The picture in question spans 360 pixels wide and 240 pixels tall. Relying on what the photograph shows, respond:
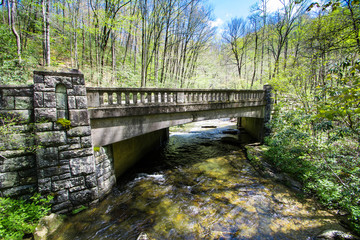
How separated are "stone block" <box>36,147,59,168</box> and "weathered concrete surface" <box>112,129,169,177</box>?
64.8 inches

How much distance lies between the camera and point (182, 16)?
1264cm

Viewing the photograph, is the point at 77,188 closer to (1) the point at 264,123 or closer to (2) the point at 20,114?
(2) the point at 20,114

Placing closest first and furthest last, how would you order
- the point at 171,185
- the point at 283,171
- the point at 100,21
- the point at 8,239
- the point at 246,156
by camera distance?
the point at 8,239, the point at 171,185, the point at 283,171, the point at 246,156, the point at 100,21

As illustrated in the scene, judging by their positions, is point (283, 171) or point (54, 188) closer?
point (54, 188)

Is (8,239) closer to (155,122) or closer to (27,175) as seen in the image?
(27,175)

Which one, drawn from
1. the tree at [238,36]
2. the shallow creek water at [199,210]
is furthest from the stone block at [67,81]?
the tree at [238,36]

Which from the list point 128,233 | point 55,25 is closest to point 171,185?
point 128,233

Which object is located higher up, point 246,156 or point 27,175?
point 27,175

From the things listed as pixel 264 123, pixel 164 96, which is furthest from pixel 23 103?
pixel 264 123

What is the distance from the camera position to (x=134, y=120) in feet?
15.3

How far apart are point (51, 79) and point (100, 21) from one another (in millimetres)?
7666

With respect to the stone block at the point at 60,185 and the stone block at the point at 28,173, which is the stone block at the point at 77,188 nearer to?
the stone block at the point at 60,185

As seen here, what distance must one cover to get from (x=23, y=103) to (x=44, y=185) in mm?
1826

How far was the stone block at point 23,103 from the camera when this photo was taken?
10.4 ft
